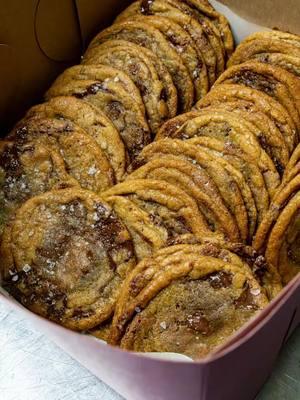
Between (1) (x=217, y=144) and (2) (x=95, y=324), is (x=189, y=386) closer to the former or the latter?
(2) (x=95, y=324)

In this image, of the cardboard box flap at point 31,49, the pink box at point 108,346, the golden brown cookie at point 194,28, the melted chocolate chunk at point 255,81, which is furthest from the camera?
the golden brown cookie at point 194,28

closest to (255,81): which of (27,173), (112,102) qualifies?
(112,102)

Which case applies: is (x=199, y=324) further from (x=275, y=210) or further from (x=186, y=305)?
(x=275, y=210)

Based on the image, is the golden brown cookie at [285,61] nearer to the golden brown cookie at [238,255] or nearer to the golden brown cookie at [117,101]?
the golden brown cookie at [117,101]

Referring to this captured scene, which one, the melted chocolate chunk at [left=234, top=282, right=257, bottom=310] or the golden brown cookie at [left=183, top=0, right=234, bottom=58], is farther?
the golden brown cookie at [left=183, top=0, right=234, bottom=58]

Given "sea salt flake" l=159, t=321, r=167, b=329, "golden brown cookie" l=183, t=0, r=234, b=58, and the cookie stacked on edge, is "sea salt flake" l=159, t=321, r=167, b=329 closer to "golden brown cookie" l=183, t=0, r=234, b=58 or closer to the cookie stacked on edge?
the cookie stacked on edge

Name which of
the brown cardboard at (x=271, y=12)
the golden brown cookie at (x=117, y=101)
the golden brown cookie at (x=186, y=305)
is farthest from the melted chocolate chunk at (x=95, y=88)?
the golden brown cookie at (x=186, y=305)

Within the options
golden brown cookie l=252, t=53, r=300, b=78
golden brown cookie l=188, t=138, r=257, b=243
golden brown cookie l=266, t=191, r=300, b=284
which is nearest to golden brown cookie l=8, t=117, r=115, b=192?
golden brown cookie l=188, t=138, r=257, b=243
